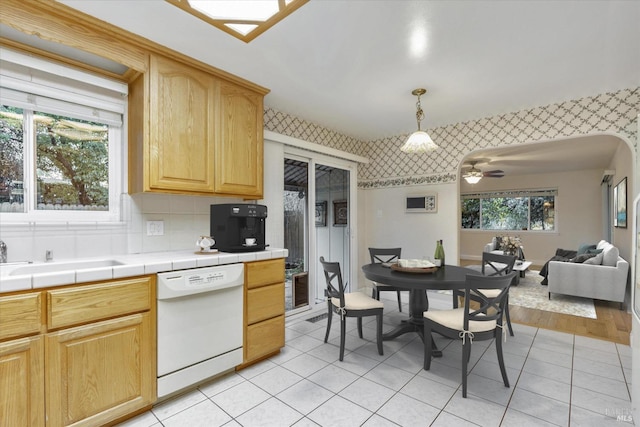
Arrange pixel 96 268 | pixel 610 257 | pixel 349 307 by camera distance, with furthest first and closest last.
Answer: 1. pixel 610 257
2. pixel 349 307
3. pixel 96 268

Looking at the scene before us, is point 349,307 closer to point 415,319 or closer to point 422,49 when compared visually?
point 415,319

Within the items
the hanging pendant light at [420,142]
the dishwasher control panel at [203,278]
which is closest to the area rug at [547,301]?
the hanging pendant light at [420,142]

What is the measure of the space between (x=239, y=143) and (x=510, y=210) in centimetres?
855

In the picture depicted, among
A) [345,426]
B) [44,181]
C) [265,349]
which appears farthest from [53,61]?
[345,426]

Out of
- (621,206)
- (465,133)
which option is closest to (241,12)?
(465,133)

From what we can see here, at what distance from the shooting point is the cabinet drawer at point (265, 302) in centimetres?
231

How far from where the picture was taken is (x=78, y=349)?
152 centimetres

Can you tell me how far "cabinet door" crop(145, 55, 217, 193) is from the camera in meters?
2.08

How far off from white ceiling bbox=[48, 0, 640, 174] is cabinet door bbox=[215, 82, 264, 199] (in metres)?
0.20

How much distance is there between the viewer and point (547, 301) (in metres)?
4.16

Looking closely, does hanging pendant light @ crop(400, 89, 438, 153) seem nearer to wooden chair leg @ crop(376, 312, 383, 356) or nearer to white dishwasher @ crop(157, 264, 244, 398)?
wooden chair leg @ crop(376, 312, 383, 356)

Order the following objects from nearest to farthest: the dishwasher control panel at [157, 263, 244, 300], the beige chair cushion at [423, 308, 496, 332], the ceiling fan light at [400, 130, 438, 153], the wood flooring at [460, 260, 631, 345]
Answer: the dishwasher control panel at [157, 263, 244, 300] → the beige chair cushion at [423, 308, 496, 332] → the ceiling fan light at [400, 130, 438, 153] → the wood flooring at [460, 260, 631, 345]

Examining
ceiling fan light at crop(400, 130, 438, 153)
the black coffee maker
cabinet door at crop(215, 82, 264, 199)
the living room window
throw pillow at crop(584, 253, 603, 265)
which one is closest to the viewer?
the black coffee maker

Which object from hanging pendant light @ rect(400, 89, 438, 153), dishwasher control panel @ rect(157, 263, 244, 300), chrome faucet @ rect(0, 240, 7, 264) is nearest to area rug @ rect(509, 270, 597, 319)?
hanging pendant light @ rect(400, 89, 438, 153)
